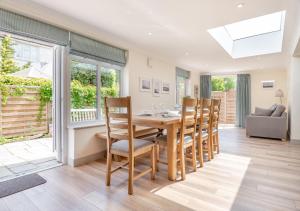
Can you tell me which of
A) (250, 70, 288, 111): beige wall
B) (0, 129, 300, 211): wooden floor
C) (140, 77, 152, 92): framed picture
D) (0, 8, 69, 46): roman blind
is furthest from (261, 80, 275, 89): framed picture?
(0, 8, 69, 46): roman blind

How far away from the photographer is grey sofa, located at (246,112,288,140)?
4.46 meters

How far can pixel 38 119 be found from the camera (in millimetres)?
4754

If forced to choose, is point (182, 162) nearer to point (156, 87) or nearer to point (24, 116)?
point (156, 87)

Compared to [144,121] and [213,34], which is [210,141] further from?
[213,34]

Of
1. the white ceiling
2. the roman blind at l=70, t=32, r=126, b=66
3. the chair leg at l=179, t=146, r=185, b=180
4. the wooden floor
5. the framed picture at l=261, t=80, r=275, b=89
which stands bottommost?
the wooden floor

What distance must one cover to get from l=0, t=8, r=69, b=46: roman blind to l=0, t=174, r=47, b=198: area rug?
180 cm

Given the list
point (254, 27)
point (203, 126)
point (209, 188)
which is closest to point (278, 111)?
point (254, 27)

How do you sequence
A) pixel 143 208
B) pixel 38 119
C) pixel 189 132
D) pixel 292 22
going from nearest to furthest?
pixel 143 208
pixel 189 132
pixel 292 22
pixel 38 119

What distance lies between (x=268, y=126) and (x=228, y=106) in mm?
3072

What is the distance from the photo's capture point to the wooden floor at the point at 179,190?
1728 millimetres

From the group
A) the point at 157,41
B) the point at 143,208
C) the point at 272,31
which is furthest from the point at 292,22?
the point at 143,208

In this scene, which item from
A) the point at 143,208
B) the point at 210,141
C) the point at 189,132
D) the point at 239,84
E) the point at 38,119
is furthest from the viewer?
the point at 239,84

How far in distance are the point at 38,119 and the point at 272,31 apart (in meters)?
6.13

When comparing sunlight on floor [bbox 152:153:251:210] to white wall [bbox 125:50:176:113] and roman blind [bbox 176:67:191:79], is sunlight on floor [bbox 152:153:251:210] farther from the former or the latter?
roman blind [bbox 176:67:191:79]
